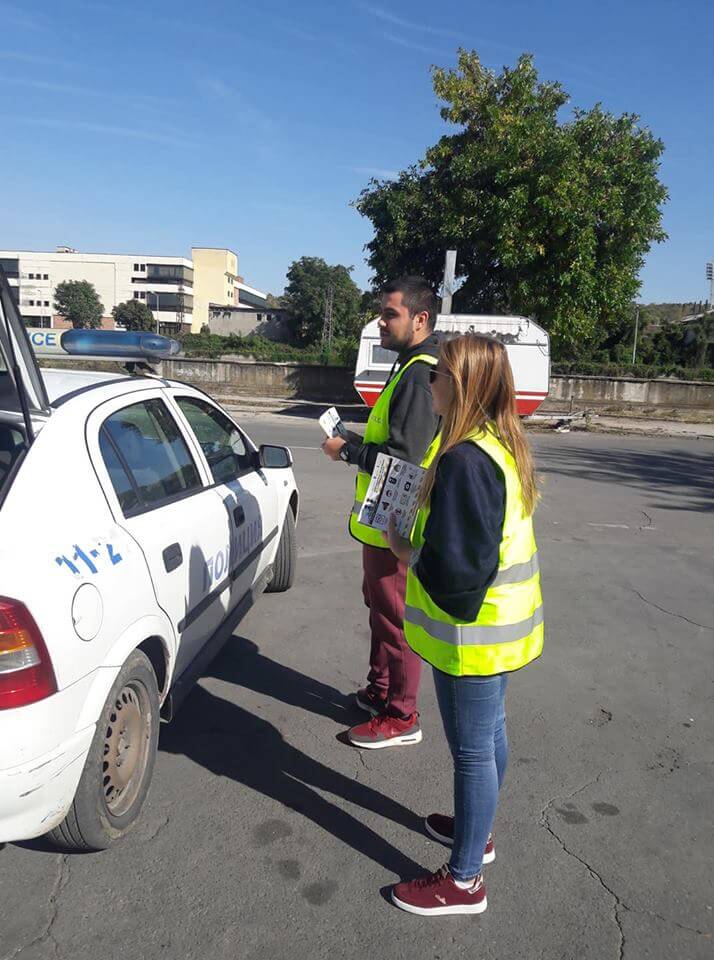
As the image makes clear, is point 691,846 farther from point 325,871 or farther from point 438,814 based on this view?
point 325,871

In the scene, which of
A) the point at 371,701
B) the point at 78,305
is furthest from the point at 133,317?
the point at 371,701

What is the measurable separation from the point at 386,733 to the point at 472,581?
5.24 feet

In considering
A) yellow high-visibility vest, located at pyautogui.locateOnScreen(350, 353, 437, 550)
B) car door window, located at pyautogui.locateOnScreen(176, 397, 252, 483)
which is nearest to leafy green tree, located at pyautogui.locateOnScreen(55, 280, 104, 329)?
car door window, located at pyautogui.locateOnScreen(176, 397, 252, 483)

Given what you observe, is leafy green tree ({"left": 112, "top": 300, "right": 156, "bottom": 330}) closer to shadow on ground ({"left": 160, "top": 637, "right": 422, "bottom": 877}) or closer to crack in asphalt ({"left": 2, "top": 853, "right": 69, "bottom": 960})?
shadow on ground ({"left": 160, "top": 637, "right": 422, "bottom": 877})

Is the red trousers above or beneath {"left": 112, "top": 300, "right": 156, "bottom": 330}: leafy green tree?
beneath

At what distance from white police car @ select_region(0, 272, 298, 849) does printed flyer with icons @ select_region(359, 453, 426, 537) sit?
0.86 meters

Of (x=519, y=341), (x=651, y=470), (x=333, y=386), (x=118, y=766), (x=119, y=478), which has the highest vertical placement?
(x=519, y=341)

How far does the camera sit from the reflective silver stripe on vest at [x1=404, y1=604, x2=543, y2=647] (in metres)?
2.24

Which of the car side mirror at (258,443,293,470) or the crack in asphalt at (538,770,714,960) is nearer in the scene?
the crack in asphalt at (538,770,714,960)

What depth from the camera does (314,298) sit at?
238 feet

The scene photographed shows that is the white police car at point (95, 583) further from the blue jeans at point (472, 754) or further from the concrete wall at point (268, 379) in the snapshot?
the concrete wall at point (268, 379)

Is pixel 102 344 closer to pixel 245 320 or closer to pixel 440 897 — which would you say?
pixel 440 897

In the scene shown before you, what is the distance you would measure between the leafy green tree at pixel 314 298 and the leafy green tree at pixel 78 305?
2332 centimetres

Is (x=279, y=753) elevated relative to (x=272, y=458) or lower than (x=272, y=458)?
lower
